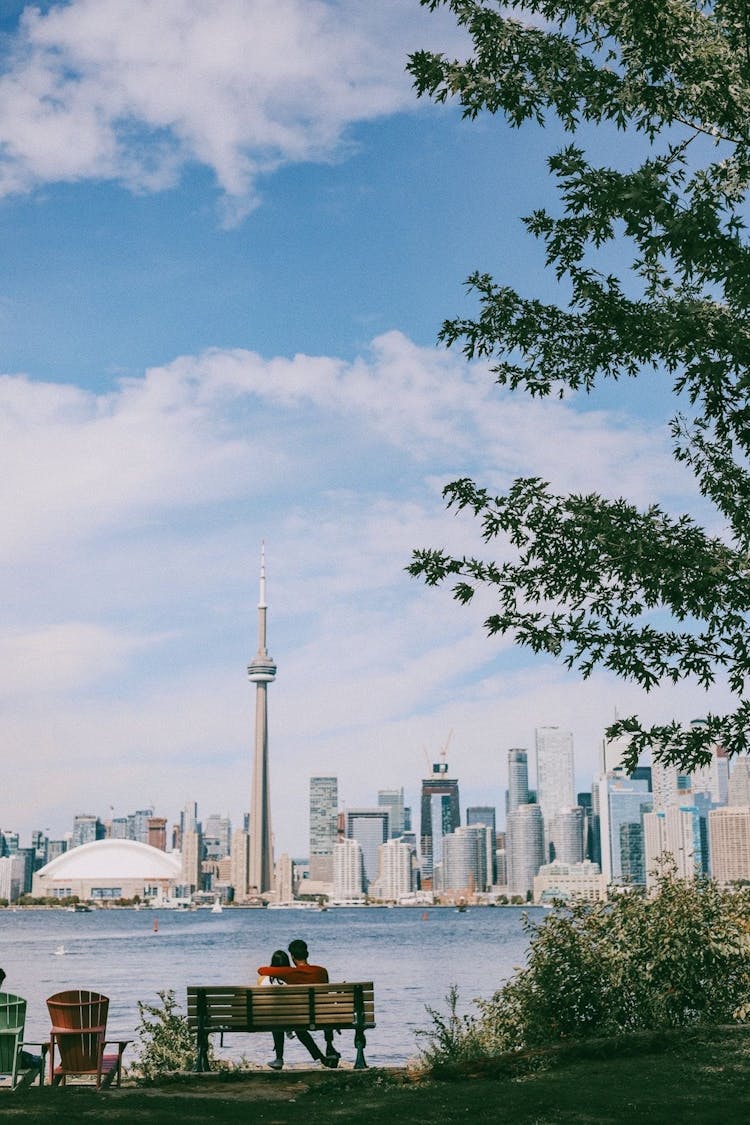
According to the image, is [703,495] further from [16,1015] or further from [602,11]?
[16,1015]

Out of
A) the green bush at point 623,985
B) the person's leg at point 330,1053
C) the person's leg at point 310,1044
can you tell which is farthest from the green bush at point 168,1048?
the green bush at point 623,985

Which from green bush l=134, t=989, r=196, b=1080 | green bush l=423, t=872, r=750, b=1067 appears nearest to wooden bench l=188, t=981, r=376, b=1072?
green bush l=134, t=989, r=196, b=1080

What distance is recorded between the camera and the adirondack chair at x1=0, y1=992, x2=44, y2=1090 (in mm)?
13633

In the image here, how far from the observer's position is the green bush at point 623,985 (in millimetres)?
15016

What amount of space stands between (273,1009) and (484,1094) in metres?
3.39

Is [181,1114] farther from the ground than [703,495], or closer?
closer

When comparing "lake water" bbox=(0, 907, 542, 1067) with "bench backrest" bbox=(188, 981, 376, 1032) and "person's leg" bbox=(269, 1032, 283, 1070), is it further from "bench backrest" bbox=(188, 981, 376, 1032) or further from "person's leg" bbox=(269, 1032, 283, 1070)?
"bench backrest" bbox=(188, 981, 376, 1032)

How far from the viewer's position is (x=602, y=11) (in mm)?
10156

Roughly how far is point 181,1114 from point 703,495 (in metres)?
7.33

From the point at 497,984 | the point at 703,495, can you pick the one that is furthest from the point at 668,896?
the point at 497,984

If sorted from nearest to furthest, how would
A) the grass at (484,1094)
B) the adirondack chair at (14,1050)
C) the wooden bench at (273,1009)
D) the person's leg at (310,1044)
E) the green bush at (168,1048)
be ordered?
1. the grass at (484,1094)
2. the adirondack chair at (14,1050)
3. the wooden bench at (273,1009)
4. the person's leg at (310,1044)
5. the green bush at (168,1048)

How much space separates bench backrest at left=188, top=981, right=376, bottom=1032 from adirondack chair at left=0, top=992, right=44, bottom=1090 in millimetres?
1827

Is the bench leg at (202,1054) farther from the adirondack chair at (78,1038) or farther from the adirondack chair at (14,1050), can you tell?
the adirondack chair at (14,1050)

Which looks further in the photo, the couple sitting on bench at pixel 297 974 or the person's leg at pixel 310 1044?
the couple sitting on bench at pixel 297 974
